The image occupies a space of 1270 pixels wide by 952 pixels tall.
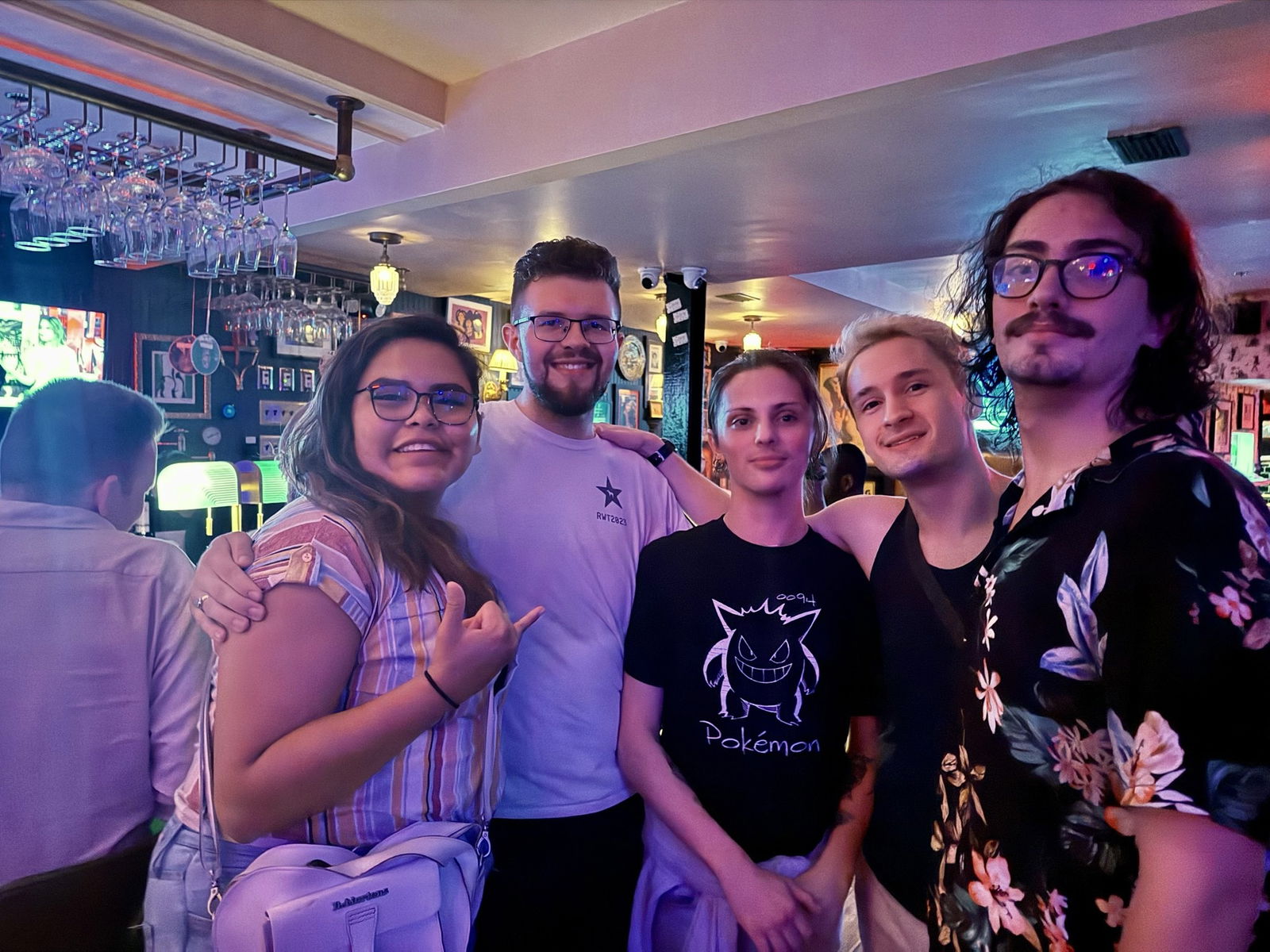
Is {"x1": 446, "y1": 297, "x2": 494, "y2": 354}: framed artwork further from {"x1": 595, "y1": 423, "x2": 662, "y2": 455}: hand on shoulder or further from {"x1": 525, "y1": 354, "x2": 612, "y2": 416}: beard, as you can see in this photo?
{"x1": 525, "y1": 354, "x2": 612, "y2": 416}: beard

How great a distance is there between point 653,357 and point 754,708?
969 cm

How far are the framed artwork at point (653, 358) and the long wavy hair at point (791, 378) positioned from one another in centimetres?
906

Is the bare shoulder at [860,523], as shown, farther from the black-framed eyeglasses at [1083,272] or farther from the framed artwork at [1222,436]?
the framed artwork at [1222,436]

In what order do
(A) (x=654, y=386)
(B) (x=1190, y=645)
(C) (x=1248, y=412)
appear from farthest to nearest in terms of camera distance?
(A) (x=654, y=386) < (C) (x=1248, y=412) < (B) (x=1190, y=645)

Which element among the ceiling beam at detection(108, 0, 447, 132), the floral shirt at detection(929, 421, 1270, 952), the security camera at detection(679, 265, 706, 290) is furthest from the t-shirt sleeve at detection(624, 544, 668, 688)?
the security camera at detection(679, 265, 706, 290)

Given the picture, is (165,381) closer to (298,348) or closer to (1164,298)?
(298,348)

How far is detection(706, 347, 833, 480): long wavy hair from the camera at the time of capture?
1735 mm

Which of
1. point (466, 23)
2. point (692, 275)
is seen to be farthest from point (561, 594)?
point (692, 275)

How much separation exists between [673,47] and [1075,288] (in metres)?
2.31

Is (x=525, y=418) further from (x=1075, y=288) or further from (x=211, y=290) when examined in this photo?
(x=211, y=290)

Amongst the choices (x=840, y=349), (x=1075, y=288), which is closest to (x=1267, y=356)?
(x=840, y=349)

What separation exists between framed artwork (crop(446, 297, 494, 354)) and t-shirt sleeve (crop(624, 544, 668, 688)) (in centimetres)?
599

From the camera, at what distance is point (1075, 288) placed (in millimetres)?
1036

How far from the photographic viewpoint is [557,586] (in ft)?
5.60
